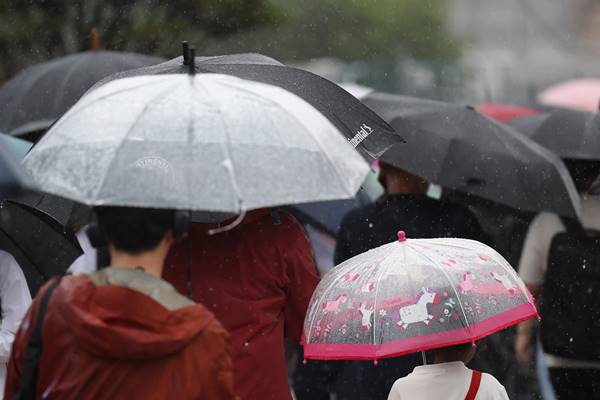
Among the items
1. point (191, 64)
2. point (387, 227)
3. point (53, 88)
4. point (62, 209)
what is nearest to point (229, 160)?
point (191, 64)

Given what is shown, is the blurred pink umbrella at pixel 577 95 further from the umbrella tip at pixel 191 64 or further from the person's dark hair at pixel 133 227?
the person's dark hair at pixel 133 227

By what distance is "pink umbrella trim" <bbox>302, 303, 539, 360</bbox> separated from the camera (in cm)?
459

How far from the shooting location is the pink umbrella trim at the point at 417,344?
15.0ft

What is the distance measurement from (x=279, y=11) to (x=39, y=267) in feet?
21.9

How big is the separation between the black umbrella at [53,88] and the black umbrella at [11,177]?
12.2 ft

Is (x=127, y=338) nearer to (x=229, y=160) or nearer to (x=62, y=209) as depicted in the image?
(x=229, y=160)

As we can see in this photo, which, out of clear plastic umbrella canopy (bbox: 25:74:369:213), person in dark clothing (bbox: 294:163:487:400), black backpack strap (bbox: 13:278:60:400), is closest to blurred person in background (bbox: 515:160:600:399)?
person in dark clothing (bbox: 294:163:487:400)

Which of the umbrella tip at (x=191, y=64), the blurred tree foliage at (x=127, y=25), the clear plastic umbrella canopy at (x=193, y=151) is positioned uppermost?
the umbrella tip at (x=191, y=64)

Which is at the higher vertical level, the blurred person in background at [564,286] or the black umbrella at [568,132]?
the black umbrella at [568,132]

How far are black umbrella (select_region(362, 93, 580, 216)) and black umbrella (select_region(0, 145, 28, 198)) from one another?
2830mm

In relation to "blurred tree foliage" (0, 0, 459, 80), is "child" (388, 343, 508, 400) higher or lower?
lower

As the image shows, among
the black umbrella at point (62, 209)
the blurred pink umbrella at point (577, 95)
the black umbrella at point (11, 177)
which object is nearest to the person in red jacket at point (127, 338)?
the black umbrella at point (11, 177)

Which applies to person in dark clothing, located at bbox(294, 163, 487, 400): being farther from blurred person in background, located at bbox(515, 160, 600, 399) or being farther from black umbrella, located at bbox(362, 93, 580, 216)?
blurred person in background, located at bbox(515, 160, 600, 399)

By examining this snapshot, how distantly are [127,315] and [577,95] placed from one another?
510 inches
